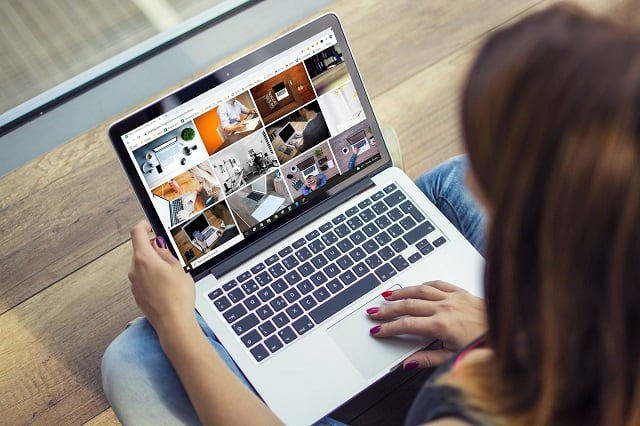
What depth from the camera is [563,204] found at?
0.44 m

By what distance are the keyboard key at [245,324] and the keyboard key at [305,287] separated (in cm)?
6

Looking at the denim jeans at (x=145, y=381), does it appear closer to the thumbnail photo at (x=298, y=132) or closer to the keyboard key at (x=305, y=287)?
the keyboard key at (x=305, y=287)

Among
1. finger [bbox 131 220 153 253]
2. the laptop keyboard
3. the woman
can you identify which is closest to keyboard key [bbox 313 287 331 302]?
the laptop keyboard

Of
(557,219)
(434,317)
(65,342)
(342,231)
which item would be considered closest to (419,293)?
(434,317)

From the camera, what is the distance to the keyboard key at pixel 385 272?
917 mm

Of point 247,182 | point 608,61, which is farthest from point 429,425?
point 247,182

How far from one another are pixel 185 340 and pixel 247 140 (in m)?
0.25

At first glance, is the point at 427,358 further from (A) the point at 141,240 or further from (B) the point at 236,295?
(A) the point at 141,240

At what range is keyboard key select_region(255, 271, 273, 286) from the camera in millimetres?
917

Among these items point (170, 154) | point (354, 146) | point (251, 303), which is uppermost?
point (170, 154)

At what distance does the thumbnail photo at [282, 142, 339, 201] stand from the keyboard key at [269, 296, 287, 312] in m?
0.13

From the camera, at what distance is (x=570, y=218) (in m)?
0.44

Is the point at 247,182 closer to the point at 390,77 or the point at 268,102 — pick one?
the point at 268,102

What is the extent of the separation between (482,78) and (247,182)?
48cm
